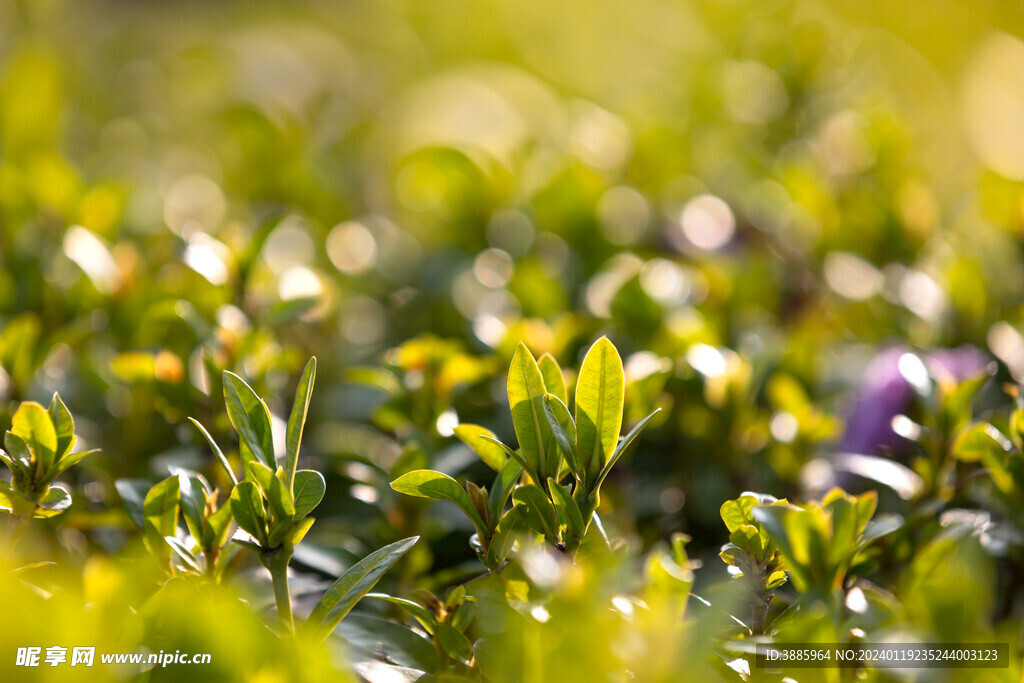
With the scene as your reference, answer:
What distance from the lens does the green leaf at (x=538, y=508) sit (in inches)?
25.9

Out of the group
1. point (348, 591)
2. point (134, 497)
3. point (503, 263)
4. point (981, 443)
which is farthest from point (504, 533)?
point (503, 263)

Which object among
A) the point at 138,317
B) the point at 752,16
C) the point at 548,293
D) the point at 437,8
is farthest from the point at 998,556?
the point at 437,8

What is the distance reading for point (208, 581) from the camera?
713 millimetres

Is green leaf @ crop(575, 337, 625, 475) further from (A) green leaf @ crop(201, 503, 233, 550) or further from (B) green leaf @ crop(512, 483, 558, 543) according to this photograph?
(A) green leaf @ crop(201, 503, 233, 550)

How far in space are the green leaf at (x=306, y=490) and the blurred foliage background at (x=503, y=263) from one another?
173mm

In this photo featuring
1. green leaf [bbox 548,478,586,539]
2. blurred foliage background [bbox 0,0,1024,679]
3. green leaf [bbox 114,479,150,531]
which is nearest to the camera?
green leaf [bbox 548,478,586,539]

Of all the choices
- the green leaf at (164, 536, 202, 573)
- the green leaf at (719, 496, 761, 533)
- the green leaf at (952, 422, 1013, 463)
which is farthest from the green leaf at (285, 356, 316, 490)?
the green leaf at (952, 422, 1013, 463)

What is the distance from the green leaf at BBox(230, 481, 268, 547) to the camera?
66cm

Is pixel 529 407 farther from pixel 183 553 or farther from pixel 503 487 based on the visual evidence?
pixel 183 553

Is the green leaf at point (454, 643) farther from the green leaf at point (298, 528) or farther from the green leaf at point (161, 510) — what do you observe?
the green leaf at point (161, 510)

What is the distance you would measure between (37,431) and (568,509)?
0.47 m

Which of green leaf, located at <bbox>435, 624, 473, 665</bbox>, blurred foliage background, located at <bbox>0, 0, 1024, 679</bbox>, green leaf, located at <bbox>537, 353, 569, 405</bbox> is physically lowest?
green leaf, located at <bbox>435, 624, 473, 665</bbox>

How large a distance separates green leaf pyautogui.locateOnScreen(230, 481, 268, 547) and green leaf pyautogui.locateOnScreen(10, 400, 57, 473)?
0.18 m

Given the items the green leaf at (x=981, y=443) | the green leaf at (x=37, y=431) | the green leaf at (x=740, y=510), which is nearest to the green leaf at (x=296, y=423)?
the green leaf at (x=37, y=431)
